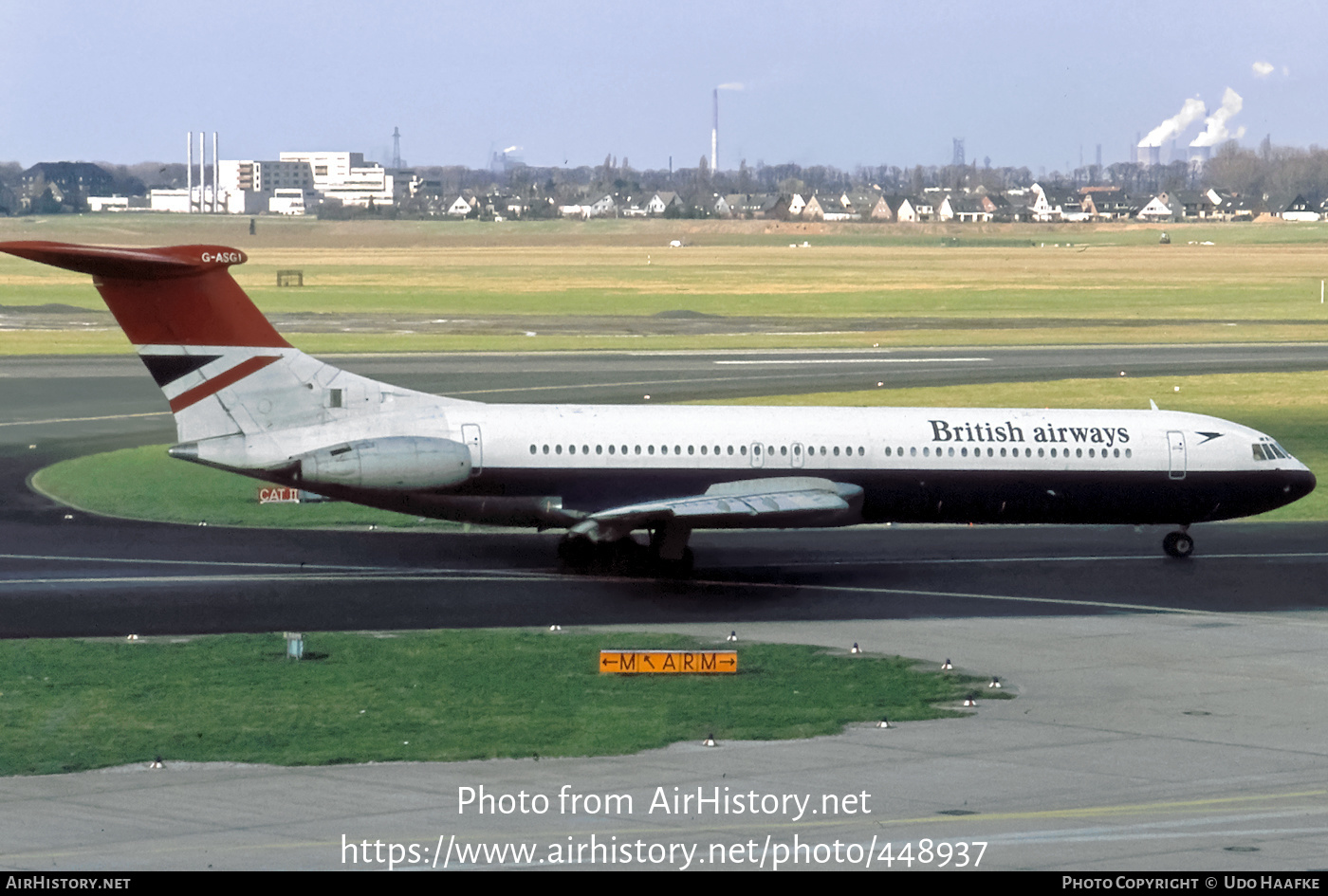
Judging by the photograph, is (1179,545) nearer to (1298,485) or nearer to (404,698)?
(1298,485)

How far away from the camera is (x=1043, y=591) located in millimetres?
34000

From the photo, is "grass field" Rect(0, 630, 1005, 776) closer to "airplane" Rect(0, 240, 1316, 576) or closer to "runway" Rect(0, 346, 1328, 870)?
"runway" Rect(0, 346, 1328, 870)

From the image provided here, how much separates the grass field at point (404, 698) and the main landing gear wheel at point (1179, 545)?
13254mm

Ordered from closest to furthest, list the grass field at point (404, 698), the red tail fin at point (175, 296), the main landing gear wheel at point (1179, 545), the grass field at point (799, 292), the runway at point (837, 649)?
1. the runway at point (837, 649)
2. the grass field at point (404, 698)
3. the red tail fin at point (175, 296)
4. the main landing gear wheel at point (1179, 545)
5. the grass field at point (799, 292)

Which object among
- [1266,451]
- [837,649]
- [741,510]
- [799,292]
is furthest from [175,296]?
[799,292]

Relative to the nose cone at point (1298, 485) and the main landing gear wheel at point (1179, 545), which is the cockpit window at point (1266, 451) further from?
the main landing gear wheel at point (1179, 545)

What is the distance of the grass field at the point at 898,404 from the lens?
139 feet

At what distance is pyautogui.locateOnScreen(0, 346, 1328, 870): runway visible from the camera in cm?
1791

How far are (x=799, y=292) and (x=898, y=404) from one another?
7198 centimetres

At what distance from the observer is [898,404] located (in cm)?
6231

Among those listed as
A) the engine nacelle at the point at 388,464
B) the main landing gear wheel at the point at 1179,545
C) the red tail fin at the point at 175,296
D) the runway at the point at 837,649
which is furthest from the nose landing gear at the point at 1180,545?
the red tail fin at the point at 175,296

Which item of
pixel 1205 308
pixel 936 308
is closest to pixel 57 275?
pixel 936 308

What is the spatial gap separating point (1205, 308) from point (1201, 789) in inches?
4105

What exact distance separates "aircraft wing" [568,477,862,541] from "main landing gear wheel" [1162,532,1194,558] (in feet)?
26.5
